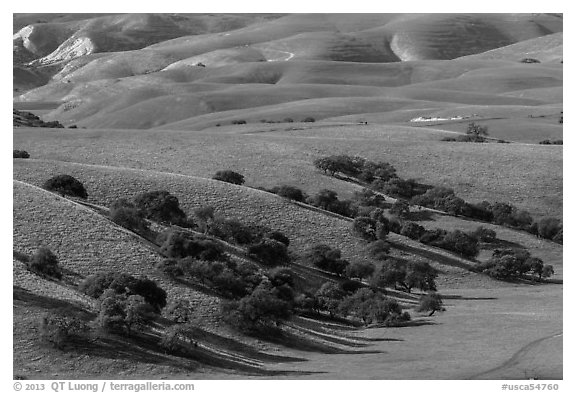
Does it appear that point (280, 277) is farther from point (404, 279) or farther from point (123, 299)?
point (123, 299)

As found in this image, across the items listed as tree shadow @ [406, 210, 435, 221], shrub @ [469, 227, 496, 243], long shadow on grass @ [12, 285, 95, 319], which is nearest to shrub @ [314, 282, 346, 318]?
long shadow on grass @ [12, 285, 95, 319]

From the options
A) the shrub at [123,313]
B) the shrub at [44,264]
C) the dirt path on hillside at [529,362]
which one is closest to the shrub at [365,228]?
the shrub at [44,264]

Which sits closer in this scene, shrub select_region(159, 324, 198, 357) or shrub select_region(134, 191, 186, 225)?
shrub select_region(159, 324, 198, 357)

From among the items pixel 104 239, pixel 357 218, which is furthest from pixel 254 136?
Answer: pixel 104 239

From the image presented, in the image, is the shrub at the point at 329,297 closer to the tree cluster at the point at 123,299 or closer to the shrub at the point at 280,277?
the shrub at the point at 280,277

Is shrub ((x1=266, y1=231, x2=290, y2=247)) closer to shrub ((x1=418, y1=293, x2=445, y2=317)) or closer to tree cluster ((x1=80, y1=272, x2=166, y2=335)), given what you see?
shrub ((x1=418, y1=293, x2=445, y2=317))

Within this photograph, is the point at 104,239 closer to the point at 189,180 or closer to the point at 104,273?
the point at 104,273

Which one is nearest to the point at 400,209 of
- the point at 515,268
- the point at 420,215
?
the point at 420,215
